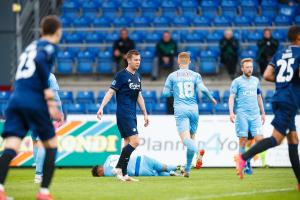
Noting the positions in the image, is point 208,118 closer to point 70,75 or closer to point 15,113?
point 70,75

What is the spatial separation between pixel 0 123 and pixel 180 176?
6.91 m

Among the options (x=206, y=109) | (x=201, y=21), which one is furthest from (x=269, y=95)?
(x=201, y=21)

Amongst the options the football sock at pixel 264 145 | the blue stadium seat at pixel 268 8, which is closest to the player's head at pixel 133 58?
the football sock at pixel 264 145

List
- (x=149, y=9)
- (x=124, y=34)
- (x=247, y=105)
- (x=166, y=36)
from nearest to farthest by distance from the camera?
1. (x=247, y=105)
2. (x=166, y=36)
3. (x=124, y=34)
4. (x=149, y=9)

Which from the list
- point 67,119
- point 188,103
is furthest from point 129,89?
point 67,119

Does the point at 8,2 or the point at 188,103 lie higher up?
the point at 8,2

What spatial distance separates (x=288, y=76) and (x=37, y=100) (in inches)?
150

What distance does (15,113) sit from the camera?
988 cm

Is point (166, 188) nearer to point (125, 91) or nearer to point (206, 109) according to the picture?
point (125, 91)

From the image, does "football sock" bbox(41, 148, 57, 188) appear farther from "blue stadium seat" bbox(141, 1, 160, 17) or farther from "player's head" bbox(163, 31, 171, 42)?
"blue stadium seat" bbox(141, 1, 160, 17)

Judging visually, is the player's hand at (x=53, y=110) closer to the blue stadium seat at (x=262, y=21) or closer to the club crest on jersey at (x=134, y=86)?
the club crest on jersey at (x=134, y=86)

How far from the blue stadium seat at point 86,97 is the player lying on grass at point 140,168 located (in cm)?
881

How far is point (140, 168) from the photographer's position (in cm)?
1545

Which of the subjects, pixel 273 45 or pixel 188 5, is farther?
pixel 188 5
